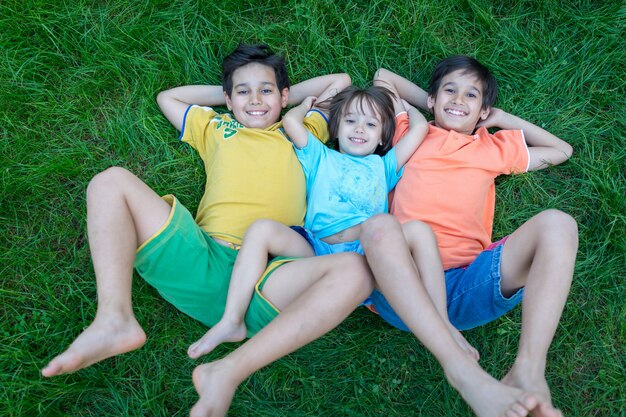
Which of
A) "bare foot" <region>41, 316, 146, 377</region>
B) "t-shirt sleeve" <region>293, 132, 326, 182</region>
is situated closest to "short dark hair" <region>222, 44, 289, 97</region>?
"t-shirt sleeve" <region>293, 132, 326, 182</region>

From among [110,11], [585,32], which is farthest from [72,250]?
[585,32]

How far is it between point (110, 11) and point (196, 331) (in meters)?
2.01

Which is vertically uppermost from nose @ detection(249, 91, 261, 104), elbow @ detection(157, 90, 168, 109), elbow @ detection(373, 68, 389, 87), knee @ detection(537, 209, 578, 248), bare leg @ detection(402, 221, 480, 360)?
elbow @ detection(373, 68, 389, 87)

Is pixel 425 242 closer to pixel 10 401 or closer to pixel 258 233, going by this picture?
pixel 258 233

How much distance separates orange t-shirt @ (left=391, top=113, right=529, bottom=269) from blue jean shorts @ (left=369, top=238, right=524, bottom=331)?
0.54 ft

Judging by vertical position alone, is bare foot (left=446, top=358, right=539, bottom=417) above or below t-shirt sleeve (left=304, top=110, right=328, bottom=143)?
below

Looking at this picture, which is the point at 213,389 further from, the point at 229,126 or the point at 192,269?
the point at 229,126

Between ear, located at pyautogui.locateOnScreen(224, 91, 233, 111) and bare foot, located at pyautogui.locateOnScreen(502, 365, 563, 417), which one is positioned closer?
bare foot, located at pyautogui.locateOnScreen(502, 365, 563, 417)

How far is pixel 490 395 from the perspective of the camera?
2062 millimetres

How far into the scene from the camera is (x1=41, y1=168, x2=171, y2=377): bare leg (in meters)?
2.21

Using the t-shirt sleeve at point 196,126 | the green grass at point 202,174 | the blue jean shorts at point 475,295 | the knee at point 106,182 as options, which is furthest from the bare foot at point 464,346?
the t-shirt sleeve at point 196,126

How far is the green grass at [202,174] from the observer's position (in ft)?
9.77

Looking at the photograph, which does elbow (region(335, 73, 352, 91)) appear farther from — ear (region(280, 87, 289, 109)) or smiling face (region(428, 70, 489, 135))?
smiling face (region(428, 70, 489, 135))

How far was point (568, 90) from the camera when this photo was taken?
135 inches
